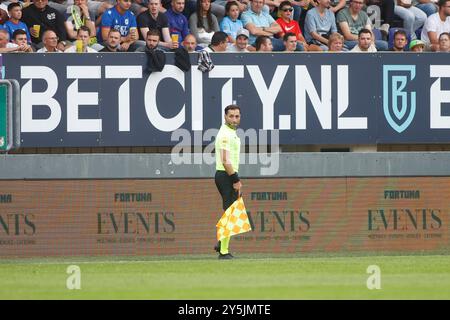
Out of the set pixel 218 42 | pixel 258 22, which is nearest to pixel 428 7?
pixel 258 22

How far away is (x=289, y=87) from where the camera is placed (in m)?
19.3

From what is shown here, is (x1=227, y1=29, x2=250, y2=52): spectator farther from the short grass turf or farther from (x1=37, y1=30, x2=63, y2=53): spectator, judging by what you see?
the short grass turf

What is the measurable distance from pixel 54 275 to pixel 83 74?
18.2 feet

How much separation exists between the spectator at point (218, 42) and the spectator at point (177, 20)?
65cm

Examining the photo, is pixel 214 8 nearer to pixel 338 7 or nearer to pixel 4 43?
pixel 338 7

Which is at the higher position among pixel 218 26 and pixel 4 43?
pixel 218 26

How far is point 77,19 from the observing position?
19.3m

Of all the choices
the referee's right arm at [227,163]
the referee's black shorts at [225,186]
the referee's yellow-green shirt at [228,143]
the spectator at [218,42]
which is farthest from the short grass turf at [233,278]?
the spectator at [218,42]

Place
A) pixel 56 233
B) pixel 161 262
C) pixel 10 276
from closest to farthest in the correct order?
pixel 10 276
pixel 161 262
pixel 56 233

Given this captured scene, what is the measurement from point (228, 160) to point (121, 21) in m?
4.43

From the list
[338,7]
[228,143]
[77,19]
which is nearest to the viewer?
[228,143]

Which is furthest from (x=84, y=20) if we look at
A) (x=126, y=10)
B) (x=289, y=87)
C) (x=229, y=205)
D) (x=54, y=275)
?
(x=54, y=275)

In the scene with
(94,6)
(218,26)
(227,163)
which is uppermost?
(94,6)

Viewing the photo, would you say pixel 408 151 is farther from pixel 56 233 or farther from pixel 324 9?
pixel 56 233
